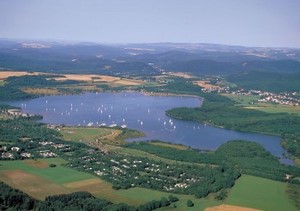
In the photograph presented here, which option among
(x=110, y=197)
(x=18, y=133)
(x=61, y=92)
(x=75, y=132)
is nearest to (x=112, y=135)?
(x=75, y=132)

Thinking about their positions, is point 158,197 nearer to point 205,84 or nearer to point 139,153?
point 139,153

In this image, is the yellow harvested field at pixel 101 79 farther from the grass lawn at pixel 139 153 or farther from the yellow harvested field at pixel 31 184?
the yellow harvested field at pixel 31 184

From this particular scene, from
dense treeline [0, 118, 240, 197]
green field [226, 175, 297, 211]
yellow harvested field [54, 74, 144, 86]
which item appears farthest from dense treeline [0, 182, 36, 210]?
yellow harvested field [54, 74, 144, 86]

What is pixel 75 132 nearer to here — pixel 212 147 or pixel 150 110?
pixel 212 147

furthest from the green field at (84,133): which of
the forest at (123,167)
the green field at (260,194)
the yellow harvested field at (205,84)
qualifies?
the yellow harvested field at (205,84)

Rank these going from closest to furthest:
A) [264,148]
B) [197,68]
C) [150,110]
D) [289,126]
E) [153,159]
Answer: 1. [153,159]
2. [264,148]
3. [289,126]
4. [150,110]
5. [197,68]

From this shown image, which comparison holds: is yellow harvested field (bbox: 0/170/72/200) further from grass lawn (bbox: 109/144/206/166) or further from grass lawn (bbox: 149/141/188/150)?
grass lawn (bbox: 149/141/188/150)

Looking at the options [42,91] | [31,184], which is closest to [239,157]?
[31,184]
